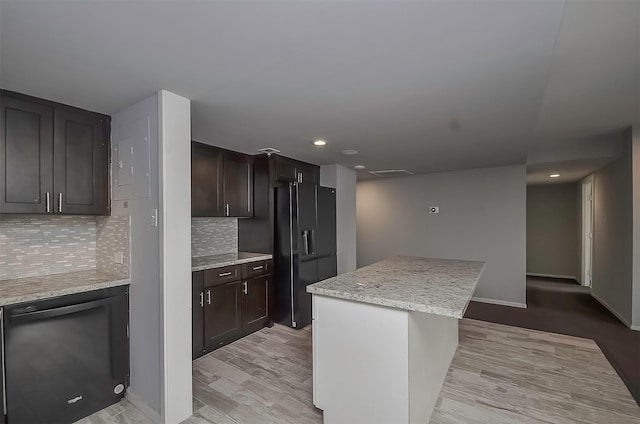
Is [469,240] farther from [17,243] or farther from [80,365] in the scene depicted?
[17,243]

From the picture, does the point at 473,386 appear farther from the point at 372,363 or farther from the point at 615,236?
the point at 615,236

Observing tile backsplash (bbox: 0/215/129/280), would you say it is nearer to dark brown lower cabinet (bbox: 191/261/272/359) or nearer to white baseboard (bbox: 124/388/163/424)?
dark brown lower cabinet (bbox: 191/261/272/359)

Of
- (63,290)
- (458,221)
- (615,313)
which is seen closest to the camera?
(63,290)

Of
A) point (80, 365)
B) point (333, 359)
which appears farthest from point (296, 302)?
point (80, 365)

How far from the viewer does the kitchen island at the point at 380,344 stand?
1.65 meters

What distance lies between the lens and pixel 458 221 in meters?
5.26

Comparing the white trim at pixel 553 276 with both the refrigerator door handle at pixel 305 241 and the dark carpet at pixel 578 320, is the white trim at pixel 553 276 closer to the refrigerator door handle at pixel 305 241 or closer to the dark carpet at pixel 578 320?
the dark carpet at pixel 578 320

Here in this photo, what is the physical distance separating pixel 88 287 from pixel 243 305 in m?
1.66

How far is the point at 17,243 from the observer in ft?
7.32

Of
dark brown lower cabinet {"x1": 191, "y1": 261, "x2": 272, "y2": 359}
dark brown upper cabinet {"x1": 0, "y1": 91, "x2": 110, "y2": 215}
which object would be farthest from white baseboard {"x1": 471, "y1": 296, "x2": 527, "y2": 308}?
dark brown upper cabinet {"x1": 0, "y1": 91, "x2": 110, "y2": 215}

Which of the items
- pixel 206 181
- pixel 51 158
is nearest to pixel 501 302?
pixel 206 181

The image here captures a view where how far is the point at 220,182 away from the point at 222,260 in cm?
92

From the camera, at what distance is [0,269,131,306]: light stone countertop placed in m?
1.79

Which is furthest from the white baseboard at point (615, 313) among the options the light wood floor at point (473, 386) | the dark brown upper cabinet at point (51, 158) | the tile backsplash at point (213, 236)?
the dark brown upper cabinet at point (51, 158)
